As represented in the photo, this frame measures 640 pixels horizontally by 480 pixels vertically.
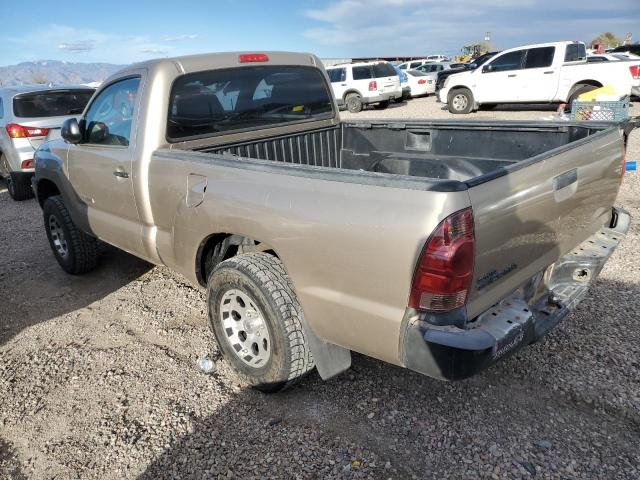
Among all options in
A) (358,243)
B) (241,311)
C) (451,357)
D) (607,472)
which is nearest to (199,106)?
(241,311)

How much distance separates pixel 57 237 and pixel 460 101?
13461 mm

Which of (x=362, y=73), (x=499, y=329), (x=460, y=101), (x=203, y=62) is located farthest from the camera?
(x=362, y=73)

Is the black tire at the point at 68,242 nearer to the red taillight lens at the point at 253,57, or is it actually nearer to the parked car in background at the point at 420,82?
the red taillight lens at the point at 253,57

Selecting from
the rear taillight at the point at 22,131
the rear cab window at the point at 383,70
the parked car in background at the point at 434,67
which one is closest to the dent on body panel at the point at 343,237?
the rear taillight at the point at 22,131

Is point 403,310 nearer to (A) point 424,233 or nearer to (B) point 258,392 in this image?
(A) point 424,233

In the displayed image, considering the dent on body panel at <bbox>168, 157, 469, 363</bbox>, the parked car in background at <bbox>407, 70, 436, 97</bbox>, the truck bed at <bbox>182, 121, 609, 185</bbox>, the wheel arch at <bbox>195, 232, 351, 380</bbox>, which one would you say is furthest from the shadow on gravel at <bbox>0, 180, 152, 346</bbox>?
the parked car in background at <bbox>407, 70, 436, 97</bbox>

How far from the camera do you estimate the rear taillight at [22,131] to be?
744 centimetres

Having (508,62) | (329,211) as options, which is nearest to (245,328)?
(329,211)

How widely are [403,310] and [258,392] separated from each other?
1.33m

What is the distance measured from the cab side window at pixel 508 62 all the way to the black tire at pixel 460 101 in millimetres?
1003

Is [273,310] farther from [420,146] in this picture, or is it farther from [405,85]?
[405,85]

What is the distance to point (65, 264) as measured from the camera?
15.8 feet

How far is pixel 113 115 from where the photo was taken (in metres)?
3.71

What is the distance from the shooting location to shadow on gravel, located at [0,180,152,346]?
4172 mm
